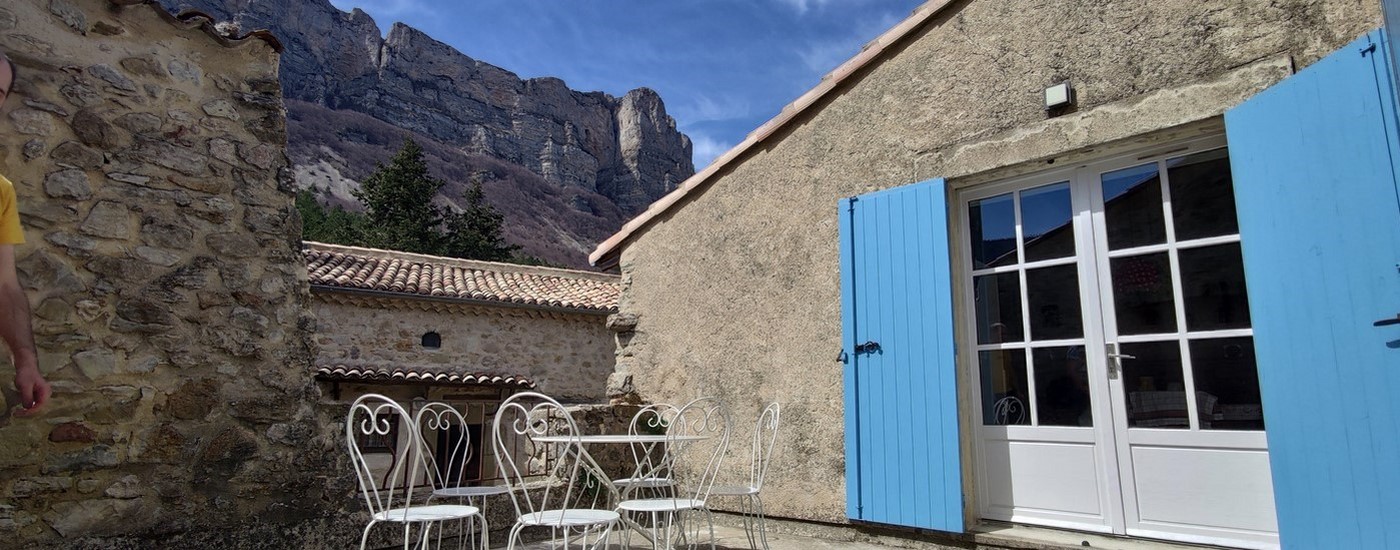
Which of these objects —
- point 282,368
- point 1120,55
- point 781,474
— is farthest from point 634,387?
point 1120,55

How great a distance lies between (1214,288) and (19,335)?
4.94 meters

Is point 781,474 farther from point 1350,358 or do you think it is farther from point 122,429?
point 122,429

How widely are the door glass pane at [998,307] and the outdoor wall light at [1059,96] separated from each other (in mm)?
862

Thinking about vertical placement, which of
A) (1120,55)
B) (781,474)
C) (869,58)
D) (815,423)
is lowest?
(781,474)

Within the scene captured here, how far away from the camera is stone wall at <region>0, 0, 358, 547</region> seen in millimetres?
3039

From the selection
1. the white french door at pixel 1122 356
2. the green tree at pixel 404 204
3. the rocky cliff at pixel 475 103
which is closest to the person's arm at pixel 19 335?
the white french door at pixel 1122 356

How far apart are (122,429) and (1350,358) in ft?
15.7

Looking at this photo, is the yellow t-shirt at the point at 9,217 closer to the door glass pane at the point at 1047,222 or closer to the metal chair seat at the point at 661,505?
the metal chair seat at the point at 661,505

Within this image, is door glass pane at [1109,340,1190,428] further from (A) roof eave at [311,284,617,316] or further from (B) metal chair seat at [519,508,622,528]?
(A) roof eave at [311,284,617,316]

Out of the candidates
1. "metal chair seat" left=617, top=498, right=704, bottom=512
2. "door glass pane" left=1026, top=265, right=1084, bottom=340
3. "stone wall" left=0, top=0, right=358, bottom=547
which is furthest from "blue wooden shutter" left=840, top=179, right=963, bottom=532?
"stone wall" left=0, top=0, right=358, bottom=547

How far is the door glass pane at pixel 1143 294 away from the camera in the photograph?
3.34 m

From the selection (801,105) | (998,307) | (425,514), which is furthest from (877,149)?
(425,514)

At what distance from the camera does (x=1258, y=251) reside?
2969 mm

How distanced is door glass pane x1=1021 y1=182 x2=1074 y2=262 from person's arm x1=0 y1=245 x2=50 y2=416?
442 cm
